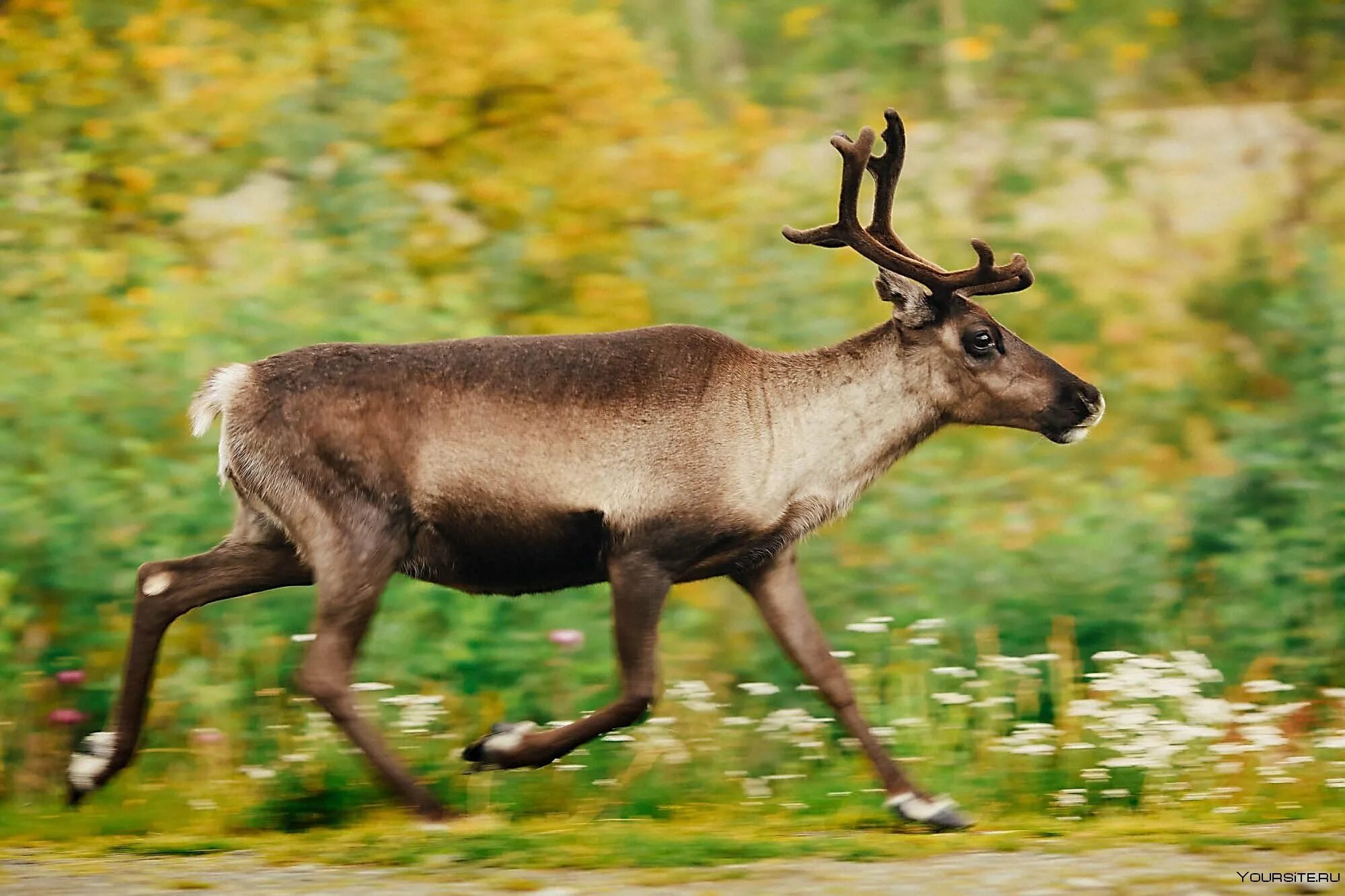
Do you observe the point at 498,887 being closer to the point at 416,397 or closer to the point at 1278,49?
the point at 416,397

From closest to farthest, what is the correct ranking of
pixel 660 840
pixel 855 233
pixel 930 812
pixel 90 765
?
pixel 660 840, pixel 930 812, pixel 90 765, pixel 855 233

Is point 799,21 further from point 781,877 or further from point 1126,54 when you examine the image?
point 781,877

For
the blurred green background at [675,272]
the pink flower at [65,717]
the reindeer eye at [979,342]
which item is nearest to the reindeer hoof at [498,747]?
the blurred green background at [675,272]

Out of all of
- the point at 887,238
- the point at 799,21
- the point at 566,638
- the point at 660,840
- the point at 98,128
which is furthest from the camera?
the point at 799,21

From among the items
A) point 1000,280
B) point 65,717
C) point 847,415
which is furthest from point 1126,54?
point 65,717

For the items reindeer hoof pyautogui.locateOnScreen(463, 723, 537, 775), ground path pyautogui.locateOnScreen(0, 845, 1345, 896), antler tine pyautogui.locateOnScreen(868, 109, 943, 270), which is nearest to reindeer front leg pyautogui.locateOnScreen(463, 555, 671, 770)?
reindeer hoof pyautogui.locateOnScreen(463, 723, 537, 775)

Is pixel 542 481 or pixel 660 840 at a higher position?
pixel 542 481

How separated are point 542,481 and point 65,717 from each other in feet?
6.84

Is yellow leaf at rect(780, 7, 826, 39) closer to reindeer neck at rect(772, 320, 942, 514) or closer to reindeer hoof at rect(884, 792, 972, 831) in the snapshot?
reindeer neck at rect(772, 320, 942, 514)

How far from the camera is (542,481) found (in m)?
5.93

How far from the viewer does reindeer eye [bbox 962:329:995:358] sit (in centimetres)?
634

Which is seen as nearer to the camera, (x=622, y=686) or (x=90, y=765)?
(x=622, y=686)

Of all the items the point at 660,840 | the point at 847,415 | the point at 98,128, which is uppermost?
the point at 98,128

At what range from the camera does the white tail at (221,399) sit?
19.5 feet
